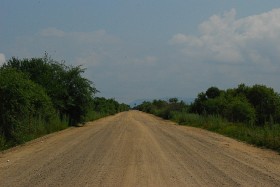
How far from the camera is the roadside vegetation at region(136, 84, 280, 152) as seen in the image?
1004 inches

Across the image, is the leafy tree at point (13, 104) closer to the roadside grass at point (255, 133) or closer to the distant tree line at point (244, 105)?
the roadside grass at point (255, 133)

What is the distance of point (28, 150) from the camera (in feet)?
66.4

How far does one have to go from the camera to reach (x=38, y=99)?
29203mm

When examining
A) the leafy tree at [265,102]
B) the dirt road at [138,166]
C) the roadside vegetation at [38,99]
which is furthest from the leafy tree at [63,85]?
the leafy tree at [265,102]

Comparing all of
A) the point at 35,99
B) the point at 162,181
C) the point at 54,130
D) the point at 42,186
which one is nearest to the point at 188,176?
the point at 162,181

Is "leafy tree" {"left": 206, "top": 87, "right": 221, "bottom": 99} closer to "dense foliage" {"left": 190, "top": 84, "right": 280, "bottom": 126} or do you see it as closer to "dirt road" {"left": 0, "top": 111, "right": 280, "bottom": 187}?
"dense foliage" {"left": 190, "top": 84, "right": 280, "bottom": 126}

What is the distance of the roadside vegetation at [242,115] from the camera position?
1004 inches

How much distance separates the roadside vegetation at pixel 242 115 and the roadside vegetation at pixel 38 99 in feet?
40.9

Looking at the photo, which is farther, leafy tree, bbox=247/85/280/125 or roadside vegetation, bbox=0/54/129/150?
leafy tree, bbox=247/85/280/125

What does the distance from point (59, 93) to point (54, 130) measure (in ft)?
23.3

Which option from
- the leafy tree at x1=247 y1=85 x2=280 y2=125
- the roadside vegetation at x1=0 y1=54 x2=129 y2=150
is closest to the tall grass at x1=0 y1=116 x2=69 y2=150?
the roadside vegetation at x1=0 y1=54 x2=129 y2=150

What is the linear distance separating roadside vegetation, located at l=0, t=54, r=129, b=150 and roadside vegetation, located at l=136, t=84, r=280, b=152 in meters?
12.5

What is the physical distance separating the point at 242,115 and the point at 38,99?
2757cm

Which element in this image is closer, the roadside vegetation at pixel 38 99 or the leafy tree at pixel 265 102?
the roadside vegetation at pixel 38 99
